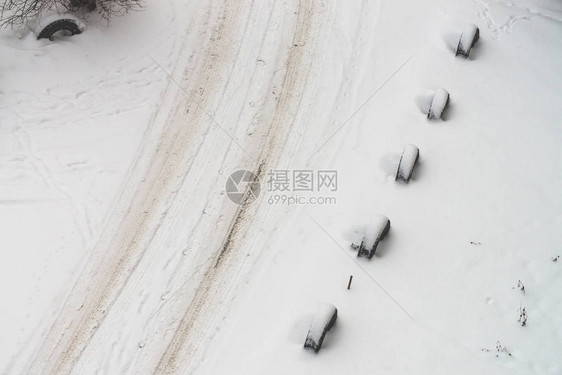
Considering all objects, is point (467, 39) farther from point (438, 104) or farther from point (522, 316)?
point (522, 316)

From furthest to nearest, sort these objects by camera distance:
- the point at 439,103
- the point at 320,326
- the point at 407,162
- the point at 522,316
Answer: the point at 439,103 < the point at 407,162 < the point at 522,316 < the point at 320,326

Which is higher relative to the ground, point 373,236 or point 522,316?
point 373,236

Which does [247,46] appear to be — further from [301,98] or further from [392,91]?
[392,91]

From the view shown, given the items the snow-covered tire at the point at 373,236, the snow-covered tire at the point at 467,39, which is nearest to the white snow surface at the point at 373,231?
the snow-covered tire at the point at 373,236

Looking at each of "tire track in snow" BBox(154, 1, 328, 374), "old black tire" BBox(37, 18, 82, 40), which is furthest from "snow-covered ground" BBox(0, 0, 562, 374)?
"old black tire" BBox(37, 18, 82, 40)

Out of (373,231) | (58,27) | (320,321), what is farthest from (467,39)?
(58,27)

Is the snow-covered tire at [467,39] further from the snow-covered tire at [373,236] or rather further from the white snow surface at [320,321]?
the white snow surface at [320,321]
